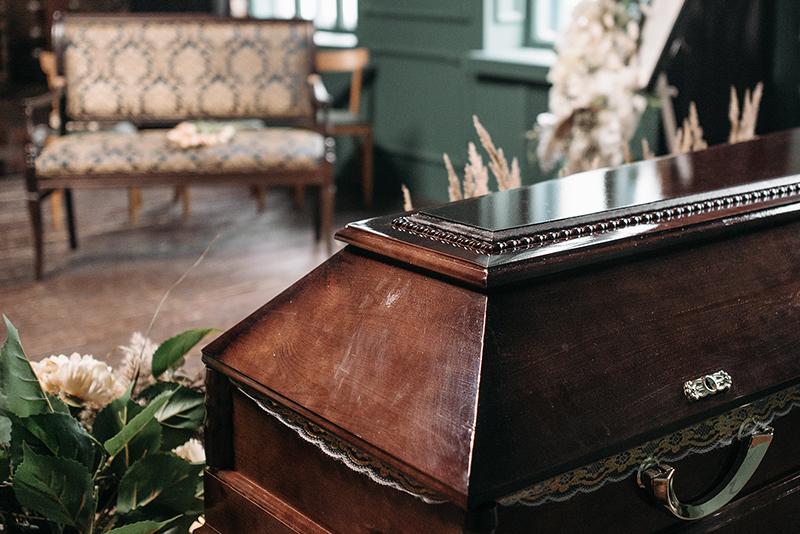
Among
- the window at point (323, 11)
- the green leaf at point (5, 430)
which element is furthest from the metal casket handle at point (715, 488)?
the window at point (323, 11)

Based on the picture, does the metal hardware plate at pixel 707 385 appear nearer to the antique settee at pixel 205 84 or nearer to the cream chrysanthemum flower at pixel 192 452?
the cream chrysanthemum flower at pixel 192 452

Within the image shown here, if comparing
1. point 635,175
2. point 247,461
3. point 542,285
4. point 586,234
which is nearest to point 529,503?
point 542,285

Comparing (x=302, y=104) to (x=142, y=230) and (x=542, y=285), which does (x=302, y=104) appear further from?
(x=542, y=285)

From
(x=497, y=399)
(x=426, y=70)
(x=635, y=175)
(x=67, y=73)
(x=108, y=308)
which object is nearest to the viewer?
(x=497, y=399)

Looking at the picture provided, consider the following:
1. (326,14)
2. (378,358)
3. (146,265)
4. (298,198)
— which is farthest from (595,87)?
(326,14)

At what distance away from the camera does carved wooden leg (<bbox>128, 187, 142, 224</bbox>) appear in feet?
20.7

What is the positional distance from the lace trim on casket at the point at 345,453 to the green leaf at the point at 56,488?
0.76 feet

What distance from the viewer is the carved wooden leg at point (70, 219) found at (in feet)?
18.6

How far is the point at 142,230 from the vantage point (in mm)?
6246

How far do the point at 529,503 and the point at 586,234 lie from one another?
355mm

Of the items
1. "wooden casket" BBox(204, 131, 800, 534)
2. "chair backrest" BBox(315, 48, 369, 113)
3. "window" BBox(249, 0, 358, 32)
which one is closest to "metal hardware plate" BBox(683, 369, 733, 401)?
"wooden casket" BBox(204, 131, 800, 534)

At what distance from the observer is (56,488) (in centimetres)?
120

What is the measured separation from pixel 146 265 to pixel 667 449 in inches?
177

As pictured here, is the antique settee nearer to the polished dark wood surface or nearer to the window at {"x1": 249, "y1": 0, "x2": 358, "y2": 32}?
the window at {"x1": 249, "y1": 0, "x2": 358, "y2": 32}
